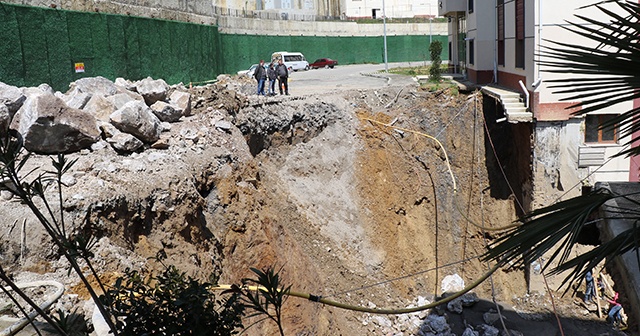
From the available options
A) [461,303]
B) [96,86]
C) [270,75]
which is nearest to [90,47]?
[96,86]

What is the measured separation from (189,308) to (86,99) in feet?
30.3

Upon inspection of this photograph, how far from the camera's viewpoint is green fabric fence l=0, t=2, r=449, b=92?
580 inches

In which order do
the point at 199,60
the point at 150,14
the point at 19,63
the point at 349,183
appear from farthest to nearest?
the point at 199,60, the point at 150,14, the point at 349,183, the point at 19,63

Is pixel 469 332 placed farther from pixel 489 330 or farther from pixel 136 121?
pixel 136 121

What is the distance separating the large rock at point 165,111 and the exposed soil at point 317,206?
268 millimetres

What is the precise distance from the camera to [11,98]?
37.0ft

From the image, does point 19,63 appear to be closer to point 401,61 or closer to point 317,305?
point 317,305

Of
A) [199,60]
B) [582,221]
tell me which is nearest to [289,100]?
[199,60]

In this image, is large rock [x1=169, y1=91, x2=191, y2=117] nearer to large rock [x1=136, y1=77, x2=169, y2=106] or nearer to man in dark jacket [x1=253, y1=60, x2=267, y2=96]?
large rock [x1=136, y1=77, x2=169, y2=106]

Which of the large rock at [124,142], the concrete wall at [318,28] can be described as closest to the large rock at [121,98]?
the large rock at [124,142]

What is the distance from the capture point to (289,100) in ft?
62.8

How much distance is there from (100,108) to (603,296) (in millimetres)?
12490

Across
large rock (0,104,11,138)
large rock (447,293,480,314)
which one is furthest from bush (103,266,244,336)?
large rock (447,293,480,314)

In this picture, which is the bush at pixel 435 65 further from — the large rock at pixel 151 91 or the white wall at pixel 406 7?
the white wall at pixel 406 7
